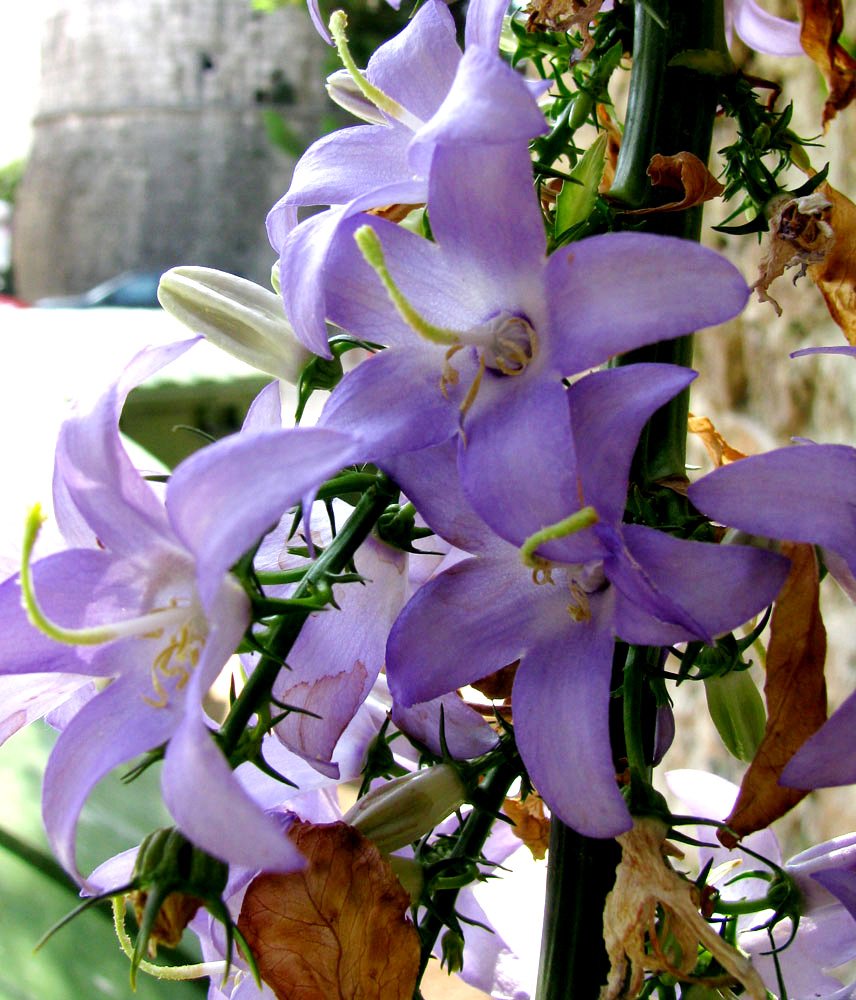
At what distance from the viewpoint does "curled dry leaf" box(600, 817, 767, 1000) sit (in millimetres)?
250

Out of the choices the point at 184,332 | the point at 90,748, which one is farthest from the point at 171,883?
the point at 184,332

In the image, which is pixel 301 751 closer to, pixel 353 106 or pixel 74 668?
pixel 74 668

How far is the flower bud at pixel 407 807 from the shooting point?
281 millimetres

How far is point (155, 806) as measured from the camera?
0.84 meters

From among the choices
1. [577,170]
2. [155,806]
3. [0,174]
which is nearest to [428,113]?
[577,170]

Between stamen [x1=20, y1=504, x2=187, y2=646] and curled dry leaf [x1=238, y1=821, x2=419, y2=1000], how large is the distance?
7 cm

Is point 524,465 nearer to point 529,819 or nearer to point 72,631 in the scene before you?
point 72,631

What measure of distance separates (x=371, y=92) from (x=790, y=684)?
0.19 metres

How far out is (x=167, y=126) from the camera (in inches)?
330

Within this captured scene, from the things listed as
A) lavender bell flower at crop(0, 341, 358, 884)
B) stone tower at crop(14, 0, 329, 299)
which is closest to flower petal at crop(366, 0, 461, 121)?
lavender bell flower at crop(0, 341, 358, 884)

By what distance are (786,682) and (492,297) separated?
0.12 meters

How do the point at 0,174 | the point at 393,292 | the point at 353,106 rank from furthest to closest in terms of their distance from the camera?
the point at 0,174 → the point at 353,106 → the point at 393,292

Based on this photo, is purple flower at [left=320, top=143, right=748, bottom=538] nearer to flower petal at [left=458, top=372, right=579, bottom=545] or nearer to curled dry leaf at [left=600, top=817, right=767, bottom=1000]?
flower petal at [left=458, top=372, right=579, bottom=545]

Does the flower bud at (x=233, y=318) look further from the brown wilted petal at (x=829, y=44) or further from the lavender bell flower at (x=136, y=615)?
the brown wilted petal at (x=829, y=44)
